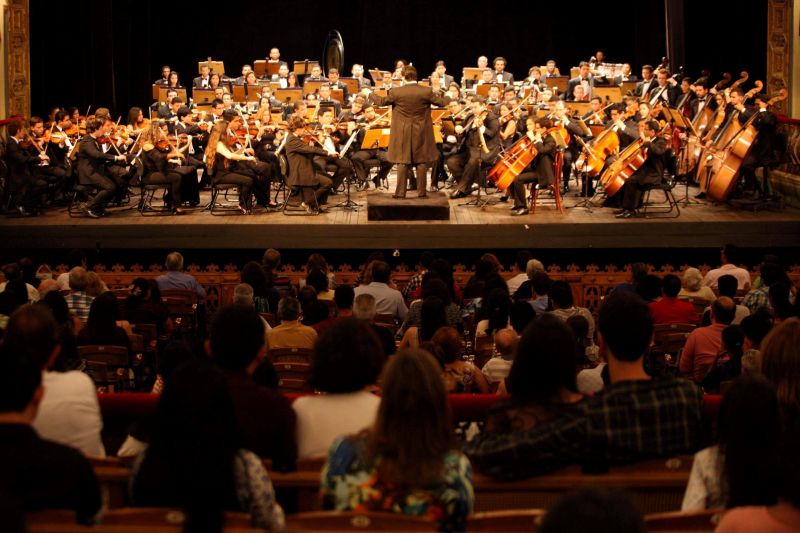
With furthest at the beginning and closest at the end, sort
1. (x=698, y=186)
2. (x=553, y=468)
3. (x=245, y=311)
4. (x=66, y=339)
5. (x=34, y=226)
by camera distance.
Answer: (x=698, y=186) < (x=34, y=226) < (x=66, y=339) < (x=245, y=311) < (x=553, y=468)

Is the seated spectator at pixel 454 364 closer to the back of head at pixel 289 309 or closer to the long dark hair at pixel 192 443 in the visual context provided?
the back of head at pixel 289 309

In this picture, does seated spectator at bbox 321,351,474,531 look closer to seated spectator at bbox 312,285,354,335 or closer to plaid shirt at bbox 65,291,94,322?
seated spectator at bbox 312,285,354,335

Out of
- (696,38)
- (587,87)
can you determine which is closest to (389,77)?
(587,87)

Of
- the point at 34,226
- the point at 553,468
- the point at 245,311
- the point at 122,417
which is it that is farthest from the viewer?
the point at 34,226

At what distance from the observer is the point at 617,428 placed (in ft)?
11.5

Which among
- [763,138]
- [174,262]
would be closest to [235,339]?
[174,262]

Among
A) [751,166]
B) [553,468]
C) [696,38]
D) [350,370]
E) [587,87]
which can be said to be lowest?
[553,468]

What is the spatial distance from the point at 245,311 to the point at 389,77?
454 inches

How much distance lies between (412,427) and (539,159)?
9.52 metres

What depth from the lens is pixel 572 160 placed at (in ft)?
44.9

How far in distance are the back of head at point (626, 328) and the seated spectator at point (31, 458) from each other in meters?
1.61

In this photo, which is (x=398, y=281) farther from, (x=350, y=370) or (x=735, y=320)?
(x=350, y=370)

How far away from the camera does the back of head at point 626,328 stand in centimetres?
370

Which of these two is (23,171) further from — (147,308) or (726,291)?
(726,291)
